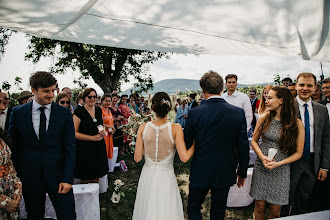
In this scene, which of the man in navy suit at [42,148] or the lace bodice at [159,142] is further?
the lace bodice at [159,142]

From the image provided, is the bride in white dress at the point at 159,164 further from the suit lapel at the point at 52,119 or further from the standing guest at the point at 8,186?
the standing guest at the point at 8,186

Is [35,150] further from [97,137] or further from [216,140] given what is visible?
[216,140]

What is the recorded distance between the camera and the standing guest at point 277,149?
2.59m

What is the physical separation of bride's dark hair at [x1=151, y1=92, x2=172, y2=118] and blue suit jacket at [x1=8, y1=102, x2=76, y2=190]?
104 cm

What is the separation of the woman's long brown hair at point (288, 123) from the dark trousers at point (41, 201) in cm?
259

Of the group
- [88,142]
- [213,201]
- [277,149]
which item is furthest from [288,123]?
[88,142]

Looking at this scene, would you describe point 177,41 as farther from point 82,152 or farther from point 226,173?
point 82,152

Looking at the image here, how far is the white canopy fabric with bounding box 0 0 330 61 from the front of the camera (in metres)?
1.67

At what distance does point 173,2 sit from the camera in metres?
1.88

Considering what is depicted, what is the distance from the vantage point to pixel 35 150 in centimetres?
228

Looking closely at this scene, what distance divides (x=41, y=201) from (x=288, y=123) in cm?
297

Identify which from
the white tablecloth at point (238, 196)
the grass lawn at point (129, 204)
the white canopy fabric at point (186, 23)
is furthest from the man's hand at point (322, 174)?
the white canopy fabric at point (186, 23)

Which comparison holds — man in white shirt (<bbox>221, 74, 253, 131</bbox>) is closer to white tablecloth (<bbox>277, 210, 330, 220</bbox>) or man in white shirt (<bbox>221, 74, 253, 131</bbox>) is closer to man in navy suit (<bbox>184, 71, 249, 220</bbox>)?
man in navy suit (<bbox>184, 71, 249, 220</bbox>)

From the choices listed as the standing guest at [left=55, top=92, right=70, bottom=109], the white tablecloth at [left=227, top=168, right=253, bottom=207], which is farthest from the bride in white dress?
the standing guest at [left=55, top=92, right=70, bottom=109]
